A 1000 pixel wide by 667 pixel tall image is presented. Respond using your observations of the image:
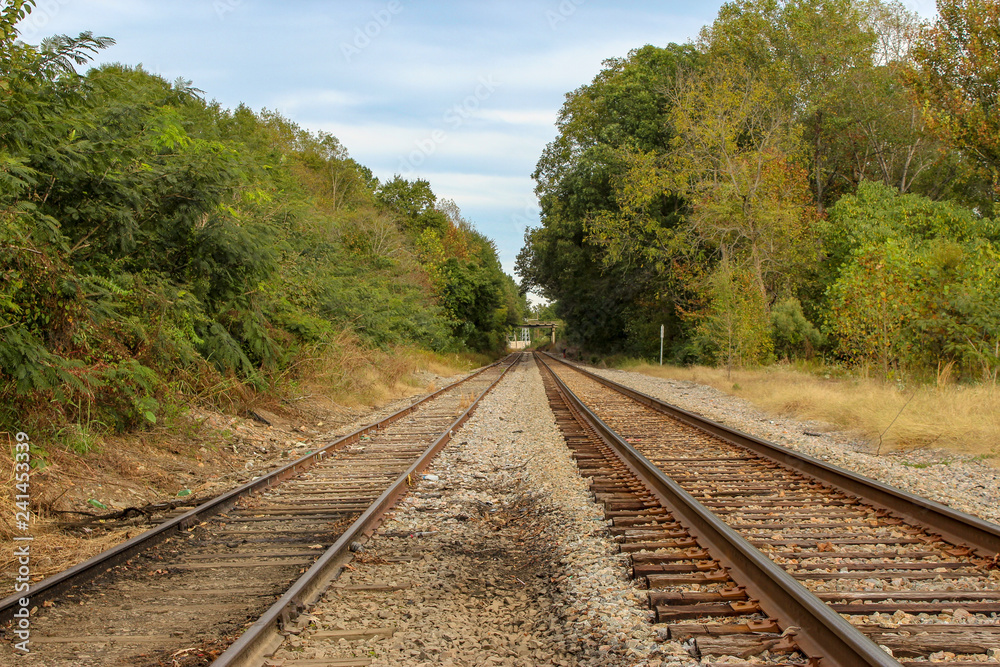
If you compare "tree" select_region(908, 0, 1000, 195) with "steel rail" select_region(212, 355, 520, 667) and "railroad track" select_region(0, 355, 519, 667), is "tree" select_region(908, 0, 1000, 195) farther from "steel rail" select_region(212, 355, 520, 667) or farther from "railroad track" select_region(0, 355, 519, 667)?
"steel rail" select_region(212, 355, 520, 667)

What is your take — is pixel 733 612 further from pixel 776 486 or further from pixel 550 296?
pixel 550 296

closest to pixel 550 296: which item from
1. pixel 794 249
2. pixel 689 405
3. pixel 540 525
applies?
pixel 794 249

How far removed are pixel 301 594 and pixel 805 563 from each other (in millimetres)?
3216

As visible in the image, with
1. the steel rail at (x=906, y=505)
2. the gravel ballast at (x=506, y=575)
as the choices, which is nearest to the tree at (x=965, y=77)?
the gravel ballast at (x=506, y=575)

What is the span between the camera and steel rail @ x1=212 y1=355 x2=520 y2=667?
11.1ft

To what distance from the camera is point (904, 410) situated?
10.7 m

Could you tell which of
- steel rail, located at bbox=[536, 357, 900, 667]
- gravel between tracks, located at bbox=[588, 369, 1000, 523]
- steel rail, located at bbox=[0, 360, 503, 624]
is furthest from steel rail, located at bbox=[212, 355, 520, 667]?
gravel between tracks, located at bbox=[588, 369, 1000, 523]

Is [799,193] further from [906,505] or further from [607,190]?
[906,505]

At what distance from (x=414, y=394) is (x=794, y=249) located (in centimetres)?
1563

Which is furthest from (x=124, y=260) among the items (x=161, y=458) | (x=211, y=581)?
(x=211, y=581)

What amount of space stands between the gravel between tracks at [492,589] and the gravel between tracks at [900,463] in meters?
3.22

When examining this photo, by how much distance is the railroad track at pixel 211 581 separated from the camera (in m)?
3.63

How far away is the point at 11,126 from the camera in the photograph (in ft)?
22.1

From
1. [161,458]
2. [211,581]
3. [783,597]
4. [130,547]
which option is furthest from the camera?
[161,458]
